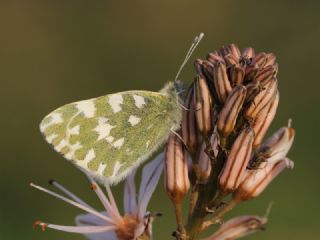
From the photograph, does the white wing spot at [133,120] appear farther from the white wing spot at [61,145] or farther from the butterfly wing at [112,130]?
the white wing spot at [61,145]

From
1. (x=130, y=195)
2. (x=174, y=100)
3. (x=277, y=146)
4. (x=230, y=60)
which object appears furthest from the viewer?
(x=130, y=195)

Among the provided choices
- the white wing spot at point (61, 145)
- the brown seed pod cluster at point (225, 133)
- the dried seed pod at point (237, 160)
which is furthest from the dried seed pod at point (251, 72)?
the white wing spot at point (61, 145)

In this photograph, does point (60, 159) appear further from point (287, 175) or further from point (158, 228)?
point (287, 175)

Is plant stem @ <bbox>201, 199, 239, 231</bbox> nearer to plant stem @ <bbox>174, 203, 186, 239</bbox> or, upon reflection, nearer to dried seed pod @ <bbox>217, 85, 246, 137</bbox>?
plant stem @ <bbox>174, 203, 186, 239</bbox>

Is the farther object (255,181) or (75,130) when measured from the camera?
(75,130)

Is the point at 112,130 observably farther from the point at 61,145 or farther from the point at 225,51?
the point at 225,51

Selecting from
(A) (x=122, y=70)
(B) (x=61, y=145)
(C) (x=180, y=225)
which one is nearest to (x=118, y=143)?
(B) (x=61, y=145)

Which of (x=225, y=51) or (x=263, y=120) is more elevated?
(x=225, y=51)
